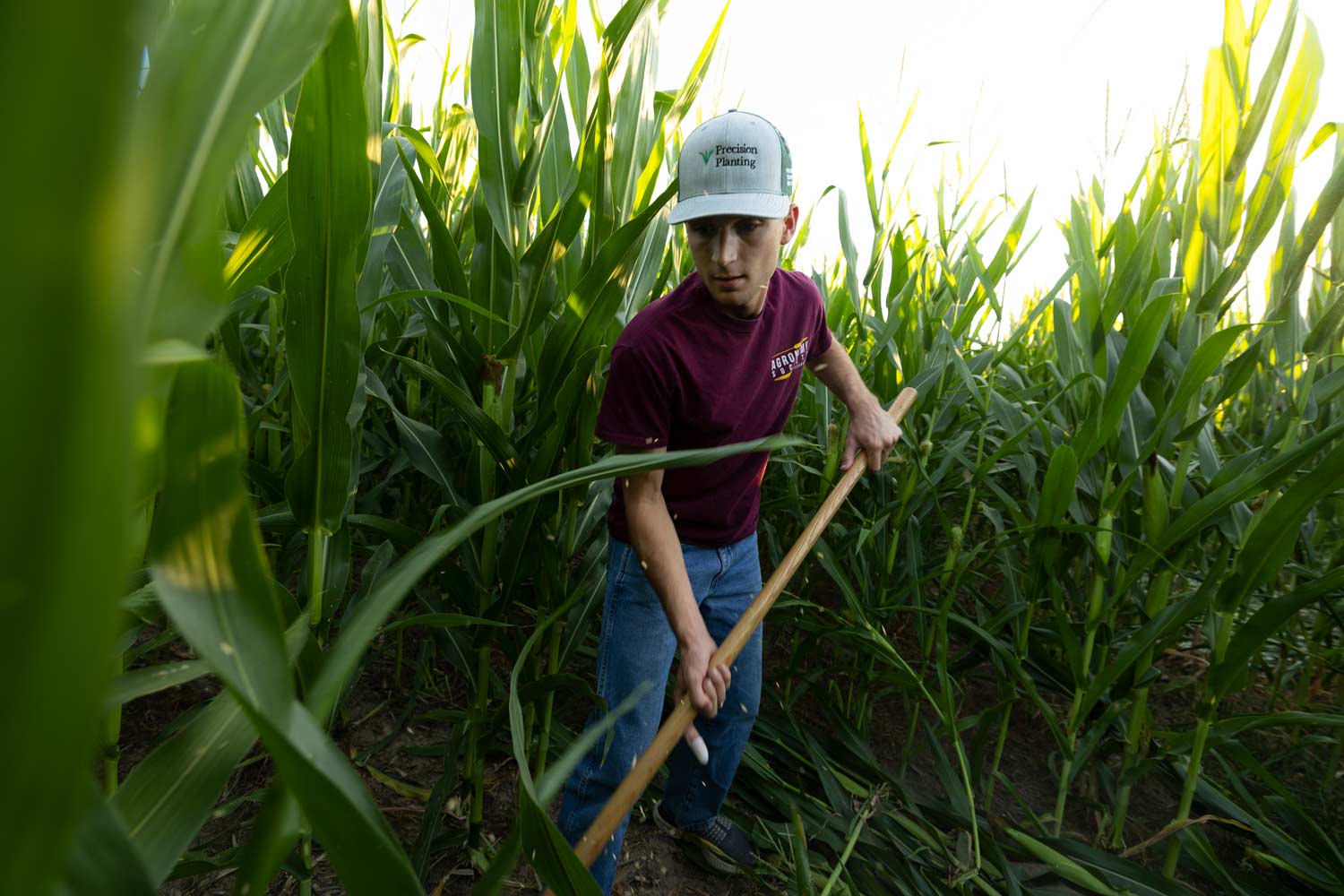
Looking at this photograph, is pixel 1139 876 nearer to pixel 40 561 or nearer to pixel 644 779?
pixel 644 779

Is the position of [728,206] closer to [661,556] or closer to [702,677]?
[661,556]

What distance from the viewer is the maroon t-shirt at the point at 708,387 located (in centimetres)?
129

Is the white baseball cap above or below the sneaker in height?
above

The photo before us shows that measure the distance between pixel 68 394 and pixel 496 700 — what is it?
161 centimetres

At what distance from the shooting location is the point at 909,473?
1.69 m

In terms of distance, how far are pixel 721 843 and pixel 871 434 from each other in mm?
895

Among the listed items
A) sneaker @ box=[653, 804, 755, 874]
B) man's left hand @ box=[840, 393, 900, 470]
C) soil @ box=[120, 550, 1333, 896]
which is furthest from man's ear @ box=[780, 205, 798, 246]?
sneaker @ box=[653, 804, 755, 874]

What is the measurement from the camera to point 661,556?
1277mm

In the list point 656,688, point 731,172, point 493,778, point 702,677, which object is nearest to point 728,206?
point 731,172

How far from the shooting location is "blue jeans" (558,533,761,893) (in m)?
1.42

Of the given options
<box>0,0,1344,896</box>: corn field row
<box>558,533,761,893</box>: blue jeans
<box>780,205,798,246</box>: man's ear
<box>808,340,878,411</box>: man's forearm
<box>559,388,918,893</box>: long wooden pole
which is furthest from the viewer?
<box>808,340,878,411</box>: man's forearm

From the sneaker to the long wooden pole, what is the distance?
18.9 inches

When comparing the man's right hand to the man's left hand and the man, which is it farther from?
the man's left hand

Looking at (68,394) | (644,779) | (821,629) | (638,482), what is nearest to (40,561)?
(68,394)
